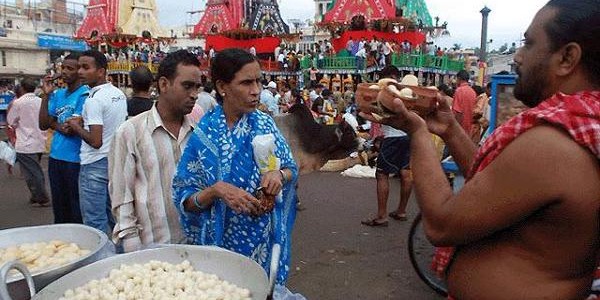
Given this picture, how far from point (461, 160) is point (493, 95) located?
2480 mm

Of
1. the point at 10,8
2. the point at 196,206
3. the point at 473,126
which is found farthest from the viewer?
the point at 10,8

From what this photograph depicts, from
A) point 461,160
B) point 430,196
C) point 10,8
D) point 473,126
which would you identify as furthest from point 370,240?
point 10,8

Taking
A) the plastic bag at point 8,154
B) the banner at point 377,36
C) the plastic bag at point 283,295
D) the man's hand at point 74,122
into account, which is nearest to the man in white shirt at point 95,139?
the man's hand at point 74,122

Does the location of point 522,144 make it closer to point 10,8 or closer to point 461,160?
point 461,160

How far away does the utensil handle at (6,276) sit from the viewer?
1.31 metres

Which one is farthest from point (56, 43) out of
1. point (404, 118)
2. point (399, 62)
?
point (404, 118)

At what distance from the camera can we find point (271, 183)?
6.20 ft

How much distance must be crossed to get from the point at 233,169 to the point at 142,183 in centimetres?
52

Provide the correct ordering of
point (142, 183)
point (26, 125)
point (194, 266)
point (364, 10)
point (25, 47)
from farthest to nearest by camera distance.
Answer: point (25, 47)
point (364, 10)
point (26, 125)
point (142, 183)
point (194, 266)

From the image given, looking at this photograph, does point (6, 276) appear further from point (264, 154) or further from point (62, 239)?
point (264, 154)

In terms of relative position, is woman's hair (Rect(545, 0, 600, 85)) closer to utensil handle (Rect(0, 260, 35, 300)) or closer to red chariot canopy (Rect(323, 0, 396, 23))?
utensil handle (Rect(0, 260, 35, 300))

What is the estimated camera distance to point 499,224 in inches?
46.3

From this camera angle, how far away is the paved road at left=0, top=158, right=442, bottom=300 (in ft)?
13.0

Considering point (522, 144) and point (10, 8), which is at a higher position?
point (10, 8)
